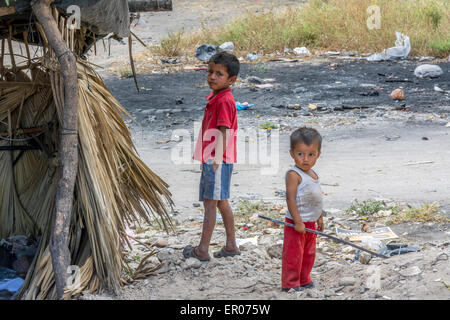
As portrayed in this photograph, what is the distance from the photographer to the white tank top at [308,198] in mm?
3109

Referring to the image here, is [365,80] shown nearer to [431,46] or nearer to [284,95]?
[284,95]

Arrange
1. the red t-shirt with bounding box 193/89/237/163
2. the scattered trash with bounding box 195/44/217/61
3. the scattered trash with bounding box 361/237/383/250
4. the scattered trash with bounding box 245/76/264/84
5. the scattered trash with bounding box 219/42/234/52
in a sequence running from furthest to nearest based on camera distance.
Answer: the scattered trash with bounding box 219/42/234/52
the scattered trash with bounding box 195/44/217/61
the scattered trash with bounding box 245/76/264/84
the scattered trash with bounding box 361/237/383/250
the red t-shirt with bounding box 193/89/237/163

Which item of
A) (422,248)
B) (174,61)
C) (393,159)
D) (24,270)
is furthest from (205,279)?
(174,61)

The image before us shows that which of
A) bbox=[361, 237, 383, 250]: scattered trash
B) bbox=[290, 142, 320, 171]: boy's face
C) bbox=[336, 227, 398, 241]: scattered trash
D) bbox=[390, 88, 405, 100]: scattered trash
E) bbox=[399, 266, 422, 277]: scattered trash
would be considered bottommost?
bbox=[336, 227, 398, 241]: scattered trash

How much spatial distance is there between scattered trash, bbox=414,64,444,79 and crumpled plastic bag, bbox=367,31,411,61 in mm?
1487

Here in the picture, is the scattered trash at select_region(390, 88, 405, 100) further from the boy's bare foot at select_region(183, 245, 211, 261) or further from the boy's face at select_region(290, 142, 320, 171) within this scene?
the boy's face at select_region(290, 142, 320, 171)

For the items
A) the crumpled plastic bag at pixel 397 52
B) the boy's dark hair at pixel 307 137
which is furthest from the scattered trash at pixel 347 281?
the crumpled plastic bag at pixel 397 52

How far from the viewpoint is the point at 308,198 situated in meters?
3.13

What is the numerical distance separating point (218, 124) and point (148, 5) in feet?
3.19

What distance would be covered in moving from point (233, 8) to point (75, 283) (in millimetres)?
16679

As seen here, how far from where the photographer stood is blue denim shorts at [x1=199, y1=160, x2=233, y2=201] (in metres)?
3.56

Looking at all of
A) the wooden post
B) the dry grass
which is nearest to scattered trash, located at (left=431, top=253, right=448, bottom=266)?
the wooden post

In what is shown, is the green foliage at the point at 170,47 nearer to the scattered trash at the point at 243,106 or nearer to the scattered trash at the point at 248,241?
the scattered trash at the point at 243,106

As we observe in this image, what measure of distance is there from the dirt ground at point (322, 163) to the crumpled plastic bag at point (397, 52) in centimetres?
28
